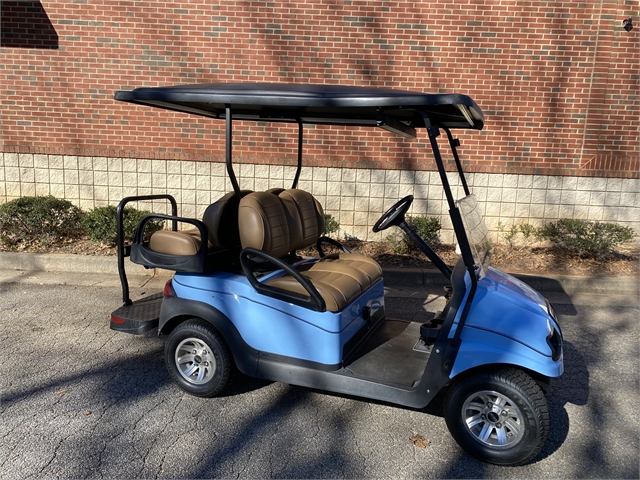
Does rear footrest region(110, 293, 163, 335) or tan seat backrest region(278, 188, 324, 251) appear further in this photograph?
tan seat backrest region(278, 188, 324, 251)

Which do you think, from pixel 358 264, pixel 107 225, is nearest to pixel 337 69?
pixel 107 225

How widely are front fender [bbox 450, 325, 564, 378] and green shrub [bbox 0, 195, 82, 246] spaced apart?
5795 millimetres

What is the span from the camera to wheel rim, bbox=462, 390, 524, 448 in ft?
8.99

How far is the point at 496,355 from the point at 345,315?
891 millimetres

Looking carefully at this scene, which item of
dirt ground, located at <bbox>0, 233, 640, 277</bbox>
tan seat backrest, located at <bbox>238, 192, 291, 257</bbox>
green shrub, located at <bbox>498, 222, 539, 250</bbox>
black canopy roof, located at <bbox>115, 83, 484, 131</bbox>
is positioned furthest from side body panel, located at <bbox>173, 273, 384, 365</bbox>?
green shrub, located at <bbox>498, 222, 539, 250</bbox>

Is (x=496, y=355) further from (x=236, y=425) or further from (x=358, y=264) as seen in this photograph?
(x=236, y=425)

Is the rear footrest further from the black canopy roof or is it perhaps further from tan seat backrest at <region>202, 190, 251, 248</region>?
the black canopy roof

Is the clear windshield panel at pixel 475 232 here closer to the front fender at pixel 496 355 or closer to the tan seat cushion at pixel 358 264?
the front fender at pixel 496 355

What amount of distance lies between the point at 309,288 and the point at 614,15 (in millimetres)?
6702

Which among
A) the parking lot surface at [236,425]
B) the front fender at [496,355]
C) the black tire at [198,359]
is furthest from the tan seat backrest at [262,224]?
the front fender at [496,355]

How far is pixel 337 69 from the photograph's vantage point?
7348 millimetres

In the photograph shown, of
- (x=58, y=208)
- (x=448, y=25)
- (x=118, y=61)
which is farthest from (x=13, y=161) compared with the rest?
(x=448, y=25)

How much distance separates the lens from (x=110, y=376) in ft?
12.1

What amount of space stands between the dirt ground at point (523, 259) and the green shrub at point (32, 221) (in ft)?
0.52
